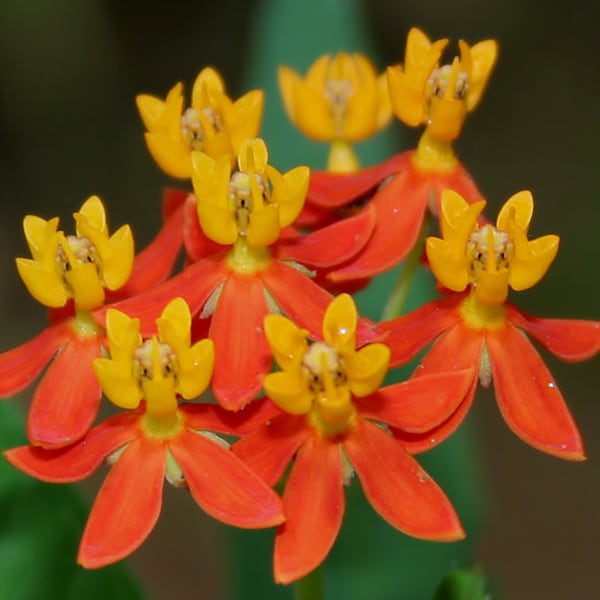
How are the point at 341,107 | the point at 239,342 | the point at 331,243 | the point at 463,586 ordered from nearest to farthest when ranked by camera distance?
the point at 239,342 → the point at 331,243 → the point at 463,586 → the point at 341,107

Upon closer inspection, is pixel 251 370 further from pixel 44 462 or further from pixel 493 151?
pixel 493 151

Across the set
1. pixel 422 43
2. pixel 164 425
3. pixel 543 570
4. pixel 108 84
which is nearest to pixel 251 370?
pixel 164 425

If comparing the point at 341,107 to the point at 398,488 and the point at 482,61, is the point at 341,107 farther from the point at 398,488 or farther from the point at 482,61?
the point at 398,488

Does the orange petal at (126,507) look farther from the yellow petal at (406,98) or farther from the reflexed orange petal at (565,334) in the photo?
the yellow petal at (406,98)

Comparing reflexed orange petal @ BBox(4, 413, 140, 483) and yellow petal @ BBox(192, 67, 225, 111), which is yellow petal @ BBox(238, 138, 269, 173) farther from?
reflexed orange petal @ BBox(4, 413, 140, 483)

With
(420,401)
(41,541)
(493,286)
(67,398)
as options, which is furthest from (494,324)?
(41,541)

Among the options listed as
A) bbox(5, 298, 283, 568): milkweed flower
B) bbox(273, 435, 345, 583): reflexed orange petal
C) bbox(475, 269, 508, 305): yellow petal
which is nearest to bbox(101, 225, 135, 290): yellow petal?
bbox(5, 298, 283, 568): milkweed flower
